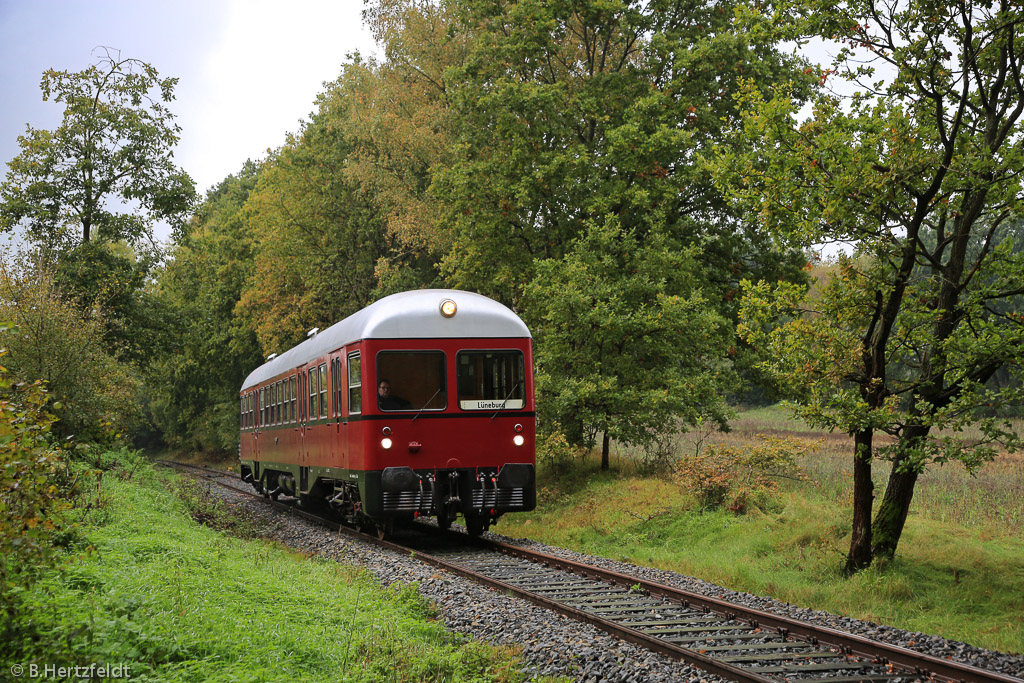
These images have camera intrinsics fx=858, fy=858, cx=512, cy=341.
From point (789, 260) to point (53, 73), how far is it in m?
21.8

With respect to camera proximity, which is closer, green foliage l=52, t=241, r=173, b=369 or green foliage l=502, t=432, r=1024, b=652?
green foliage l=502, t=432, r=1024, b=652

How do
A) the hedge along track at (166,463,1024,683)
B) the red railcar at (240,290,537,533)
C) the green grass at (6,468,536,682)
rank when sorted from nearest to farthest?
the green grass at (6,468,536,682) → the hedge along track at (166,463,1024,683) → the red railcar at (240,290,537,533)

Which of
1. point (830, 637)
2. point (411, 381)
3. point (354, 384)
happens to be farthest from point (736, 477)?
point (830, 637)

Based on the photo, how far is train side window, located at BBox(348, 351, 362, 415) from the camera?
12102mm

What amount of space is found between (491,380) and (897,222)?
570 cm

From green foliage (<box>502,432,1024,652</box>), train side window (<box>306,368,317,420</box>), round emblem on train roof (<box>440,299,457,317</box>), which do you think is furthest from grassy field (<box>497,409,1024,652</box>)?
round emblem on train roof (<box>440,299,457,317</box>)

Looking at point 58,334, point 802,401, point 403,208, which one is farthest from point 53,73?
point 802,401

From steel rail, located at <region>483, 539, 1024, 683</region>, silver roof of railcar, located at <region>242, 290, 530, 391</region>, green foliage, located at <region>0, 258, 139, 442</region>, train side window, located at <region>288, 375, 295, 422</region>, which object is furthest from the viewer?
train side window, located at <region>288, 375, 295, 422</region>

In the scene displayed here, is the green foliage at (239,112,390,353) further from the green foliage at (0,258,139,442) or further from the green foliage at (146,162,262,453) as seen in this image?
the green foliage at (0,258,139,442)

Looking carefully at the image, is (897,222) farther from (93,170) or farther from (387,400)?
(93,170)

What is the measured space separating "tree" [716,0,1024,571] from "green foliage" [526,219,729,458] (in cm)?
679

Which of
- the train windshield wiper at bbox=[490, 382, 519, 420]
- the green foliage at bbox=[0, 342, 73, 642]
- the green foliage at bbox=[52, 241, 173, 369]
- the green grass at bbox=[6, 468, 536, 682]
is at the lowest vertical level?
the green grass at bbox=[6, 468, 536, 682]

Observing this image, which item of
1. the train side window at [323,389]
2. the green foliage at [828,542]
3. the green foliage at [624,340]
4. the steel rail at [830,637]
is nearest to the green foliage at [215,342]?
the green foliage at [624,340]

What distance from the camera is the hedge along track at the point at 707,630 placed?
6242mm
